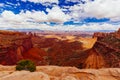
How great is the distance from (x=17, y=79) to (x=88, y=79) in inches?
442

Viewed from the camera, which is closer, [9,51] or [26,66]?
[26,66]

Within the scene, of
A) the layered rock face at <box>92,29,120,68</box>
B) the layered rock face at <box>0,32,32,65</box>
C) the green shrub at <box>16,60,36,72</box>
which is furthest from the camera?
the layered rock face at <box>0,32,32,65</box>

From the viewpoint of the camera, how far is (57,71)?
35.1 meters

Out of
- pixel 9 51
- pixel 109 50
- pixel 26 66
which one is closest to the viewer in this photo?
pixel 26 66

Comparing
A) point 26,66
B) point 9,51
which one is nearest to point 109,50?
point 9,51

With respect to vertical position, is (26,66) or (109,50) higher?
(26,66)

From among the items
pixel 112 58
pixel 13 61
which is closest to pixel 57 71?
pixel 112 58

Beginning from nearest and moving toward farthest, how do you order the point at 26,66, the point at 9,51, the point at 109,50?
the point at 26,66
the point at 109,50
the point at 9,51

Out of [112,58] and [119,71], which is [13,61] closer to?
[112,58]

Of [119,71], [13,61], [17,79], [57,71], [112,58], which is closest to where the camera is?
[17,79]

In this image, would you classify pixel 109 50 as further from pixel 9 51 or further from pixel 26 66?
pixel 26 66

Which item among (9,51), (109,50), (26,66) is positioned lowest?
(9,51)

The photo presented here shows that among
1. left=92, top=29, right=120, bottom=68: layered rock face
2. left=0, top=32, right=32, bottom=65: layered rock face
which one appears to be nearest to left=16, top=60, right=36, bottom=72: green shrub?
left=92, top=29, right=120, bottom=68: layered rock face

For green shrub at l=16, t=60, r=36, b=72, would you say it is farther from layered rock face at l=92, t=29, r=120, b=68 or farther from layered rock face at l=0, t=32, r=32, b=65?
layered rock face at l=0, t=32, r=32, b=65
